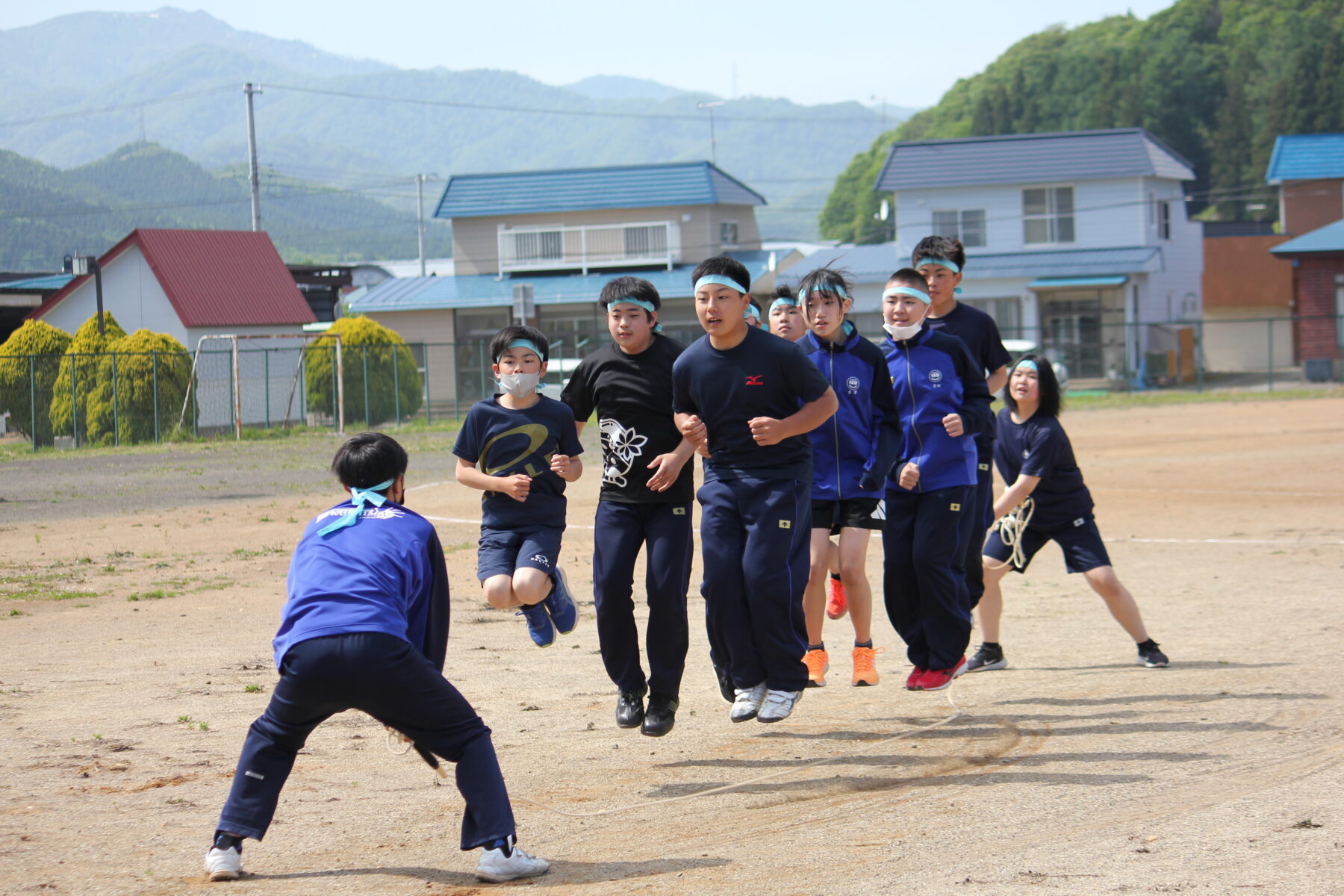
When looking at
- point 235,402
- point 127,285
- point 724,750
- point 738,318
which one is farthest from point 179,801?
point 127,285

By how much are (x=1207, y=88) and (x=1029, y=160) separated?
1647 inches

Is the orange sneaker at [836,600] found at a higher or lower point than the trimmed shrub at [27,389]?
lower

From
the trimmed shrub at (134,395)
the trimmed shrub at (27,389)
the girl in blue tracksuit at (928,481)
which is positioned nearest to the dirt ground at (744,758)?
the girl in blue tracksuit at (928,481)

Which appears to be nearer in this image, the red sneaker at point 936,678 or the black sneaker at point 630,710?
the black sneaker at point 630,710

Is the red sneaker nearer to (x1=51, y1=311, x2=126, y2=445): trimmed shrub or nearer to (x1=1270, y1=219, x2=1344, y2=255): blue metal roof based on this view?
(x1=51, y1=311, x2=126, y2=445): trimmed shrub

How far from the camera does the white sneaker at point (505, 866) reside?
4.79m

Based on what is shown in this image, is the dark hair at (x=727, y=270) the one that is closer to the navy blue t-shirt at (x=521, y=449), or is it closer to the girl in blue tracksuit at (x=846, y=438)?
the girl in blue tracksuit at (x=846, y=438)

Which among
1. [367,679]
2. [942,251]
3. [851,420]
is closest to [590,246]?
[942,251]

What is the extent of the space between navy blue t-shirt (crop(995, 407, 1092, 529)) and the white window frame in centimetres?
4275

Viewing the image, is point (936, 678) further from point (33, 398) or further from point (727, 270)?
point (33, 398)

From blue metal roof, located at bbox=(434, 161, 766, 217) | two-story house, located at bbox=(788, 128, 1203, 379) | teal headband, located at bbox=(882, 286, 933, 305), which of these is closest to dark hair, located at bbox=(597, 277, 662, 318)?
teal headband, located at bbox=(882, 286, 933, 305)

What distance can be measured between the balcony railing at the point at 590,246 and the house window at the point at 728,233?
6.09 ft

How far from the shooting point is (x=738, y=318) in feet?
21.0

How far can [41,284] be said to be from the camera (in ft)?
166
